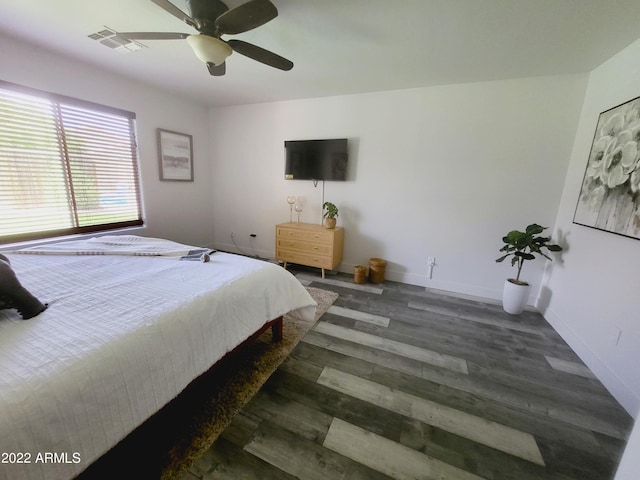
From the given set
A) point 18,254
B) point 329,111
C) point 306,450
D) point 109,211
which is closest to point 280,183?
point 329,111

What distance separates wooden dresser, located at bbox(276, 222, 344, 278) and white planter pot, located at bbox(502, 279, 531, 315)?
6.26 ft

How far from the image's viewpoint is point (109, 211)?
300 cm

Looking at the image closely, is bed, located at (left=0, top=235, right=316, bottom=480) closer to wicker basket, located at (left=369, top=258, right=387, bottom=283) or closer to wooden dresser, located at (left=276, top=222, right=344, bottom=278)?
wooden dresser, located at (left=276, top=222, right=344, bottom=278)

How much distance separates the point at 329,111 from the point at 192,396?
3313 mm

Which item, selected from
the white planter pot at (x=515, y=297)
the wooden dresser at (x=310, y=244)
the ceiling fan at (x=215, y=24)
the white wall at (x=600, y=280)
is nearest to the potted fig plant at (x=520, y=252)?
the white planter pot at (x=515, y=297)

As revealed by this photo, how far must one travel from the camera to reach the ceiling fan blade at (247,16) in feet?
4.30

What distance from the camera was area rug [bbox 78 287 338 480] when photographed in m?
1.10

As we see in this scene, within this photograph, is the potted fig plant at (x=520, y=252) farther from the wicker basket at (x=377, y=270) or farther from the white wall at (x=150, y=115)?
the white wall at (x=150, y=115)

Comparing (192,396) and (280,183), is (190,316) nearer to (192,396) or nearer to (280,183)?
(192,396)

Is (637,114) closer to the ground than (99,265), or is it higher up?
higher up

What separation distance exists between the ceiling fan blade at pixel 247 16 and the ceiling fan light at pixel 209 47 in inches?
3.2

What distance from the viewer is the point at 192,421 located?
134 cm

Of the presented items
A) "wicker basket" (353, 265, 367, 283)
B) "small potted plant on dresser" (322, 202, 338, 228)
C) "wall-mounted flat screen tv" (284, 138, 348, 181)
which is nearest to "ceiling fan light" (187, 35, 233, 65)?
"wall-mounted flat screen tv" (284, 138, 348, 181)

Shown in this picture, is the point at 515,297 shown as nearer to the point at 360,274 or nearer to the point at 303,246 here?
the point at 360,274
